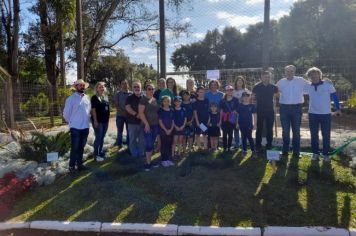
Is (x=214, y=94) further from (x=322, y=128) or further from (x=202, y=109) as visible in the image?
(x=322, y=128)

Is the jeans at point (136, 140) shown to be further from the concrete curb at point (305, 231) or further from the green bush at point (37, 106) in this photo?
the green bush at point (37, 106)

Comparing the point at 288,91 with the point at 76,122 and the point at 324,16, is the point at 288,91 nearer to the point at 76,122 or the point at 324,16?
the point at 76,122

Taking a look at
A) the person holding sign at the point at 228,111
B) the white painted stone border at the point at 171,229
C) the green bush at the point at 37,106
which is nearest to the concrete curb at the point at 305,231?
the white painted stone border at the point at 171,229

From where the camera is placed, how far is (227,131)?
27.3 feet

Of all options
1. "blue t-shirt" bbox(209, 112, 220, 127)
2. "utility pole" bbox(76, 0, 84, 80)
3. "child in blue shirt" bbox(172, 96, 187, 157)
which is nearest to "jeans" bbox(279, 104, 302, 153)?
"blue t-shirt" bbox(209, 112, 220, 127)

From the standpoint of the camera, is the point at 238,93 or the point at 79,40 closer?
the point at 238,93

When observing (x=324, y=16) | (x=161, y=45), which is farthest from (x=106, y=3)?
(x=161, y=45)

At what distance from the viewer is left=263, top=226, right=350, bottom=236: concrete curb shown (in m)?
4.82

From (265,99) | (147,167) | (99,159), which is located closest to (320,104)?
(265,99)

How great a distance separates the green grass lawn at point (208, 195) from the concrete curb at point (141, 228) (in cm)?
18

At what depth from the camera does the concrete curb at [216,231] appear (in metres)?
4.91

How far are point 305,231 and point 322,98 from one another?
3430 mm

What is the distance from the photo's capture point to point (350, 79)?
40.4 ft

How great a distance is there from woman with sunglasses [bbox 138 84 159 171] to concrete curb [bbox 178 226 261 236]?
96.9 inches
